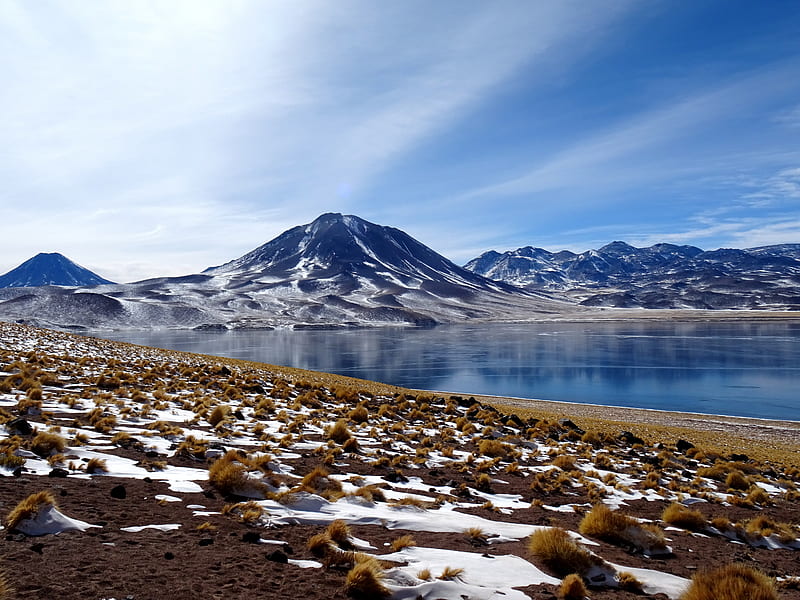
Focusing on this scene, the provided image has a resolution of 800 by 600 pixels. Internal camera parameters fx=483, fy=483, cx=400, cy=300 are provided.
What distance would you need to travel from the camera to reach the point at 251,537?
598 centimetres

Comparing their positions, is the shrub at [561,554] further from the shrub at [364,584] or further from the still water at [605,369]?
the still water at [605,369]

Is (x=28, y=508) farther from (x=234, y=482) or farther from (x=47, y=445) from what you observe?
(x=47, y=445)

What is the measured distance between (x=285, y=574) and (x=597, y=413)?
111 feet

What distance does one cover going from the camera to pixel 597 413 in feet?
114

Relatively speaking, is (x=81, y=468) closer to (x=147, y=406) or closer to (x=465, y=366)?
(x=147, y=406)

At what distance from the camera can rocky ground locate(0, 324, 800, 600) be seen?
5.11 metres

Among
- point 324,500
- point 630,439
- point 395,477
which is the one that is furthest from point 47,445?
point 630,439

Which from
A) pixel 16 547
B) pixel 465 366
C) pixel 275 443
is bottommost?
pixel 465 366

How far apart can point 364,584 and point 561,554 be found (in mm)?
2783

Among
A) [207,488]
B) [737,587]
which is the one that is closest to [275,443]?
[207,488]

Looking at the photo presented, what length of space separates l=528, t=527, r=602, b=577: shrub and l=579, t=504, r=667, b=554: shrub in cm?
154

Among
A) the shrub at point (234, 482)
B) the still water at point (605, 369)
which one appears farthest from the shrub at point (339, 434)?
the still water at point (605, 369)

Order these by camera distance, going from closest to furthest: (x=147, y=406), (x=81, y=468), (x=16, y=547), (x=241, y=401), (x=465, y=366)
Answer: (x=16, y=547), (x=81, y=468), (x=147, y=406), (x=241, y=401), (x=465, y=366)

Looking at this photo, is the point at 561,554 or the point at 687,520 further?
the point at 687,520
